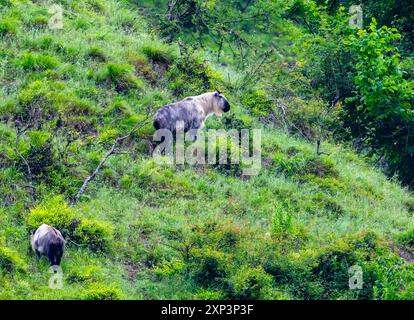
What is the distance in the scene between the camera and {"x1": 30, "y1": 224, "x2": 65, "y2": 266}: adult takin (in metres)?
12.1

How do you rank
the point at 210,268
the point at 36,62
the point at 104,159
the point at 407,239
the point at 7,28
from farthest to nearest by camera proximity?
the point at 7,28 → the point at 36,62 → the point at 407,239 → the point at 104,159 → the point at 210,268

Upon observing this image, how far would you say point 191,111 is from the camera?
16578 millimetres

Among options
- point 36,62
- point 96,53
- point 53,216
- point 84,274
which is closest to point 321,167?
point 96,53

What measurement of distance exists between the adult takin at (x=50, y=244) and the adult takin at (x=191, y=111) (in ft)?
13.7

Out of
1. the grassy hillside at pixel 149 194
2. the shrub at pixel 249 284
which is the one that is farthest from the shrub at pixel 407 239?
the shrub at pixel 249 284

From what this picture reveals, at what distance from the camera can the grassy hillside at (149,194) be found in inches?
492

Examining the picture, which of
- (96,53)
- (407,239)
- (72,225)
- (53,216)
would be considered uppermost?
(96,53)

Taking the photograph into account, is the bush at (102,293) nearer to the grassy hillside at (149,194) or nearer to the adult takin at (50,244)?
the grassy hillside at (149,194)

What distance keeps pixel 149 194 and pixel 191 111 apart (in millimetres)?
2395

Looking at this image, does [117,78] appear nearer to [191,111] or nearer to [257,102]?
[191,111]

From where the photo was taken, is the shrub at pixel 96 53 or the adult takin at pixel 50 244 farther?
the shrub at pixel 96 53

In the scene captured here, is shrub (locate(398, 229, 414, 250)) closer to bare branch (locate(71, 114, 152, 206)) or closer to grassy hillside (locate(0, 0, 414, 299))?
grassy hillside (locate(0, 0, 414, 299))

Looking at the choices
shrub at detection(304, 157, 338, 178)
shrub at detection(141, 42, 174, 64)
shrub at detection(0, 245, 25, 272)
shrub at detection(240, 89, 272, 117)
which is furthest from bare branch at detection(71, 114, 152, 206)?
shrub at detection(240, 89, 272, 117)

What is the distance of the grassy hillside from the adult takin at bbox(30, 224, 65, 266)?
0.17m
